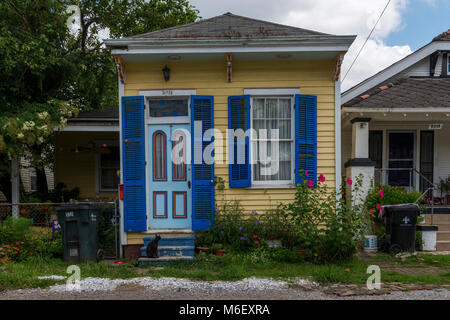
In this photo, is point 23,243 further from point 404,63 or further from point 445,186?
point 404,63

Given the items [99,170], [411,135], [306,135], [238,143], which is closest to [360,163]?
[306,135]

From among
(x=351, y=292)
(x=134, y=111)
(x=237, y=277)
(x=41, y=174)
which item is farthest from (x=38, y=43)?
(x=351, y=292)

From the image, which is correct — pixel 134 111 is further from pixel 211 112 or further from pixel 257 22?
pixel 257 22

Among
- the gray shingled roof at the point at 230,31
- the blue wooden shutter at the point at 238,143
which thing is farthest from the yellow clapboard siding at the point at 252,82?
the gray shingled roof at the point at 230,31

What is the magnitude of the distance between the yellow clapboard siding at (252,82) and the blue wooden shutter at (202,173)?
0.19 m

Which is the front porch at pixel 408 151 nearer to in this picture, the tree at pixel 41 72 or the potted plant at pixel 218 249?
the potted plant at pixel 218 249

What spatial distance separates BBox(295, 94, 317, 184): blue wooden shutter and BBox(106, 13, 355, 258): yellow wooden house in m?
0.02

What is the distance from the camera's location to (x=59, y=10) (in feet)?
32.0

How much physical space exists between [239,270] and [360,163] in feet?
12.2

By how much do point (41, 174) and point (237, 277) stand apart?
8425 millimetres

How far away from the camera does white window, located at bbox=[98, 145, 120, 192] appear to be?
33.6ft

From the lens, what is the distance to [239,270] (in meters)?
5.39

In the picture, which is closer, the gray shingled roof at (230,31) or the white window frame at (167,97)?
the gray shingled roof at (230,31)

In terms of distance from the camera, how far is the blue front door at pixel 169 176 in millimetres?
6691
